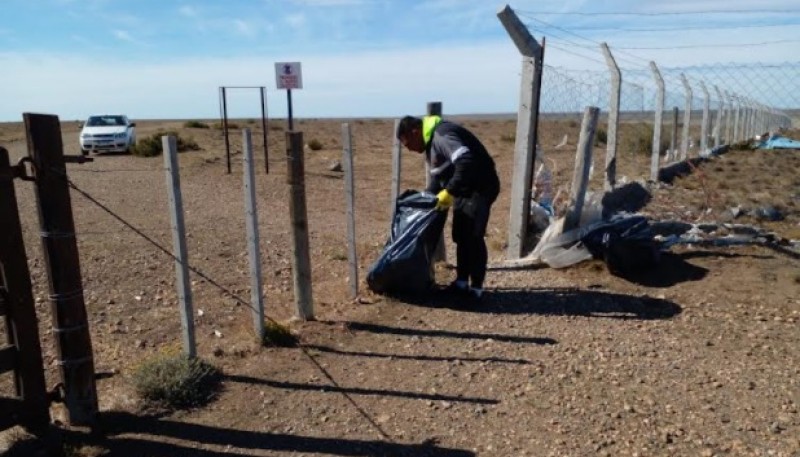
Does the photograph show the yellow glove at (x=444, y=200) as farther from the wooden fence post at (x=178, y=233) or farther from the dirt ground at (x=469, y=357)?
the wooden fence post at (x=178, y=233)

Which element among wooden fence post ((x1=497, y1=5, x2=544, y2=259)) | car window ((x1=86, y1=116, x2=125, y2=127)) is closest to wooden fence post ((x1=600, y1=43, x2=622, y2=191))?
wooden fence post ((x1=497, y1=5, x2=544, y2=259))

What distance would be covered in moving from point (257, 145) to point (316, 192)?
14.1 m

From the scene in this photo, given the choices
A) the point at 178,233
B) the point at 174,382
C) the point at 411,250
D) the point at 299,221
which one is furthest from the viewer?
the point at 411,250

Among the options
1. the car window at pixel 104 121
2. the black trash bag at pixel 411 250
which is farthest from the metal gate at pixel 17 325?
the car window at pixel 104 121

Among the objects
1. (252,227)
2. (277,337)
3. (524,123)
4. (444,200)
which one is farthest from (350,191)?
(524,123)

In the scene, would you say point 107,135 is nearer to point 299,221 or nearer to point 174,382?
point 299,221

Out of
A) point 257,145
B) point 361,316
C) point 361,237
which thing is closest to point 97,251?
point 361,237

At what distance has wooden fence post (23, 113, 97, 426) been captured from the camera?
10.9ft

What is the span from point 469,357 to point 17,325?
2657 millimetres

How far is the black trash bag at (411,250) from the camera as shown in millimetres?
5520

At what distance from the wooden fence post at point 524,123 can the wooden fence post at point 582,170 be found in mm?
448

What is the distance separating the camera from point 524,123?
681 centimetres

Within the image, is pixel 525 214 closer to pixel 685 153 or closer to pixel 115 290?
pixel 115 290

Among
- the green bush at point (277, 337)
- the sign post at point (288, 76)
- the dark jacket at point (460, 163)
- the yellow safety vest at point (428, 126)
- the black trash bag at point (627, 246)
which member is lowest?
the green bush at point (277, 337)
